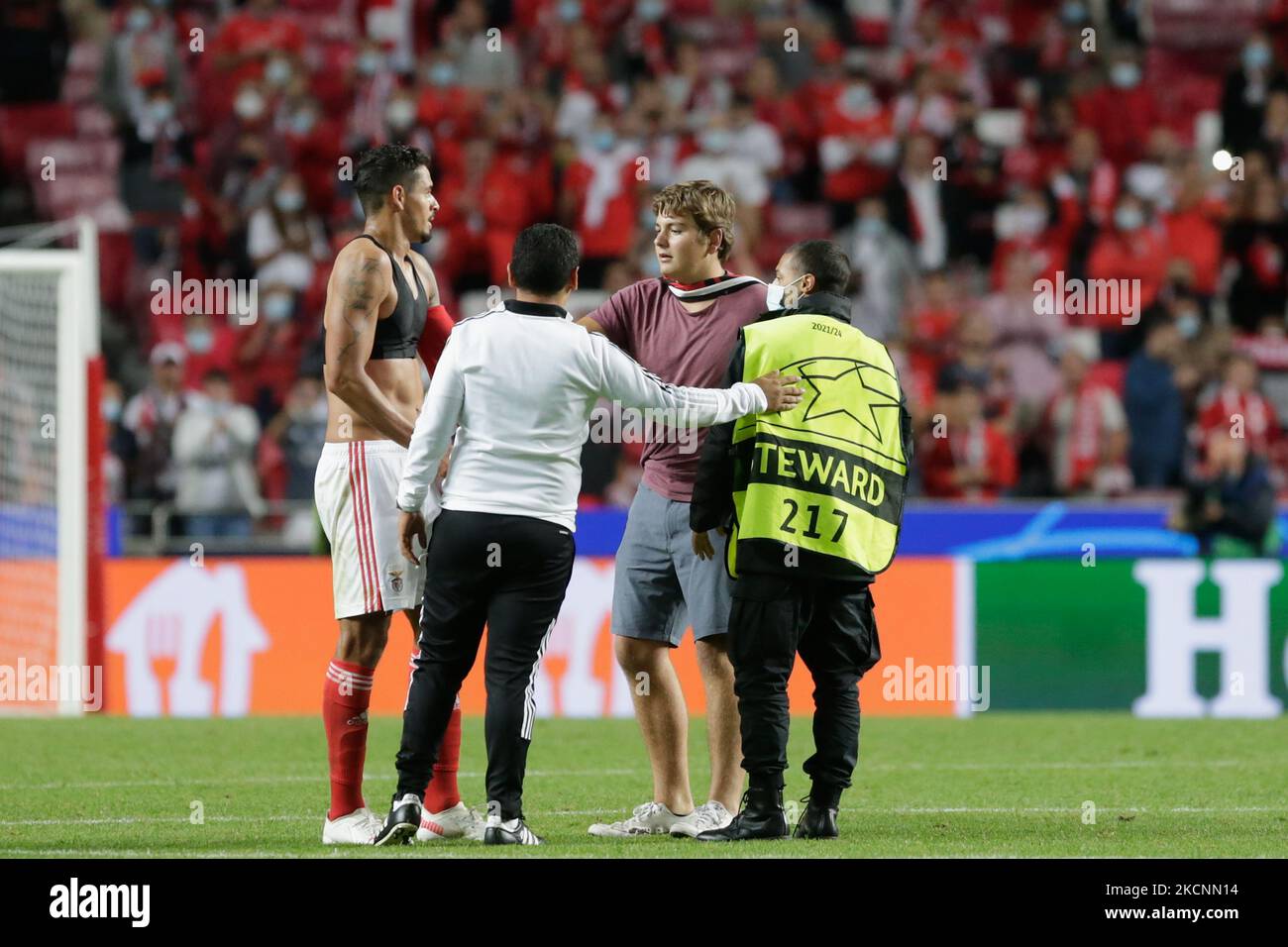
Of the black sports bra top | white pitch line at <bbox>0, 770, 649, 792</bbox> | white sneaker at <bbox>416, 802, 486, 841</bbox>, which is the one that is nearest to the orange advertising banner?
white pitch line at <bbox>0, 770, 649, 792</bbox>

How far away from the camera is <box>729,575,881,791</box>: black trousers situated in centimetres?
664

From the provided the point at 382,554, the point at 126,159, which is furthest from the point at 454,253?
the point at 382,554

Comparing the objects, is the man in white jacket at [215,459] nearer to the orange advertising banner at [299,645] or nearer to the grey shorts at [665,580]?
the orange advertising banner at [299,645]

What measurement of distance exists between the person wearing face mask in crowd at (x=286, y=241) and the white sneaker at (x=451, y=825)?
1137 centimetres

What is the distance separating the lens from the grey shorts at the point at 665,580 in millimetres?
6977

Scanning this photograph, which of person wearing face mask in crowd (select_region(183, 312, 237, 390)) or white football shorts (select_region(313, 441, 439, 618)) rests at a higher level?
person wearing face mask in crowd (select_region(183, 312, 237, 390))

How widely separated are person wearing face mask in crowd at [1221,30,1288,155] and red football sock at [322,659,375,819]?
1378 centimetres

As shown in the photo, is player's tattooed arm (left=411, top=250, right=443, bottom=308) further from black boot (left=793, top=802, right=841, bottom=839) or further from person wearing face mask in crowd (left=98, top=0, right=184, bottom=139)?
person wearing face mask in crowd (left=98, top=0, right=184, bottom=139)

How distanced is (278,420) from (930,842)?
32.7 feet

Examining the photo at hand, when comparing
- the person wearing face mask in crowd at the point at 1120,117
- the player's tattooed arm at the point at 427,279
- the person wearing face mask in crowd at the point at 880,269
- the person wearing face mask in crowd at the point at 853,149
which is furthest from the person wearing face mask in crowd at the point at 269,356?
the player's tattooed arm at the point at 427,279

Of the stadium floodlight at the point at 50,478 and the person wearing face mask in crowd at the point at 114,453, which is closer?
the stadium floodlight at the point at 50,478

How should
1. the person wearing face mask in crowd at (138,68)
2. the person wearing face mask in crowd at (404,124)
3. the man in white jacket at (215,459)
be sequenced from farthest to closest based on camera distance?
the person wearing face mask in crowd at (138,68), the person wearing face mask in crowd at (404,124), the man in white jacket at (215,459)

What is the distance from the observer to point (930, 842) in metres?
6.73

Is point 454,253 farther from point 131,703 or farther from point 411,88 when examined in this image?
point 131,703
